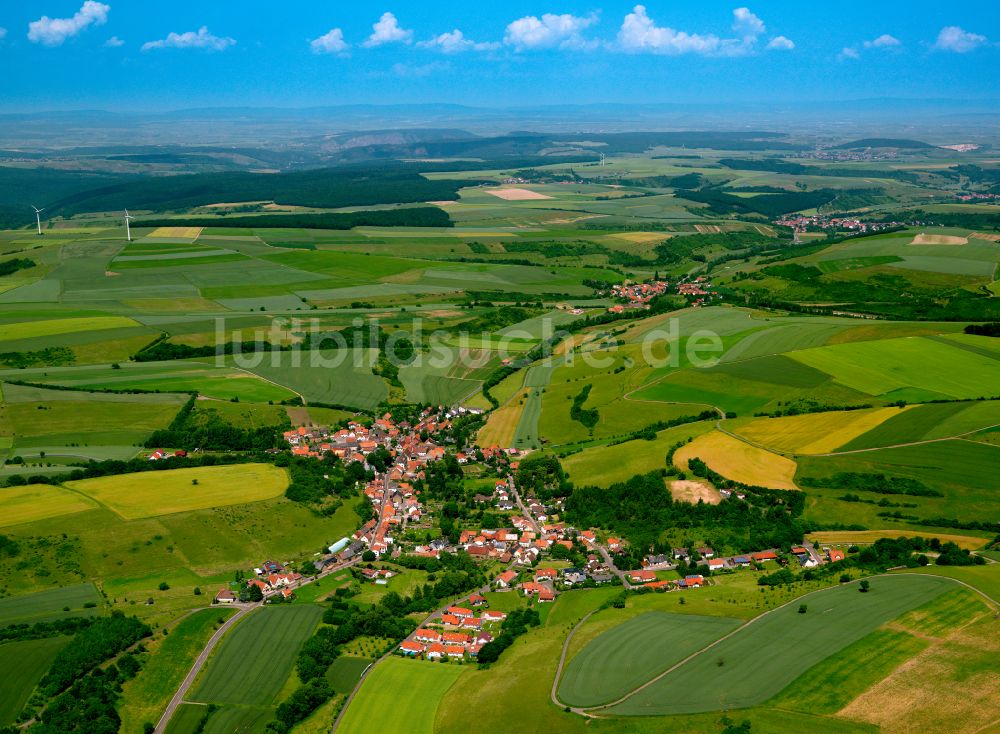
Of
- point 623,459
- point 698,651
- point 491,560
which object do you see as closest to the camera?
point 698,651

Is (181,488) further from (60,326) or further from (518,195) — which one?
(518,195)

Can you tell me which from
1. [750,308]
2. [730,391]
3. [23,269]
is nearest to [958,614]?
[730,391]

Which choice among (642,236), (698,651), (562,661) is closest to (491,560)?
(562,661)

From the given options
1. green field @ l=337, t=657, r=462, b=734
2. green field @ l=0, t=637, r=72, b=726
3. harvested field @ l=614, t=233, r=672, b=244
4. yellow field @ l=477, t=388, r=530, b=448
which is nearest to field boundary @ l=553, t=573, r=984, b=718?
green field @ l=337, t=657, r=462, b=734

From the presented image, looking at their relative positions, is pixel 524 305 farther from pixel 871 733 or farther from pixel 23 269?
pixel 871 733

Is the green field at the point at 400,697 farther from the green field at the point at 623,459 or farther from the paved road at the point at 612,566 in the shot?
the green field at the point at 623,459

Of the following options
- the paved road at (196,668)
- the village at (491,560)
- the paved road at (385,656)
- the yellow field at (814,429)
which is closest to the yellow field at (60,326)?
the village at (491,560)

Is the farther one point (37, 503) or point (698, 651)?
point (37, 503)
